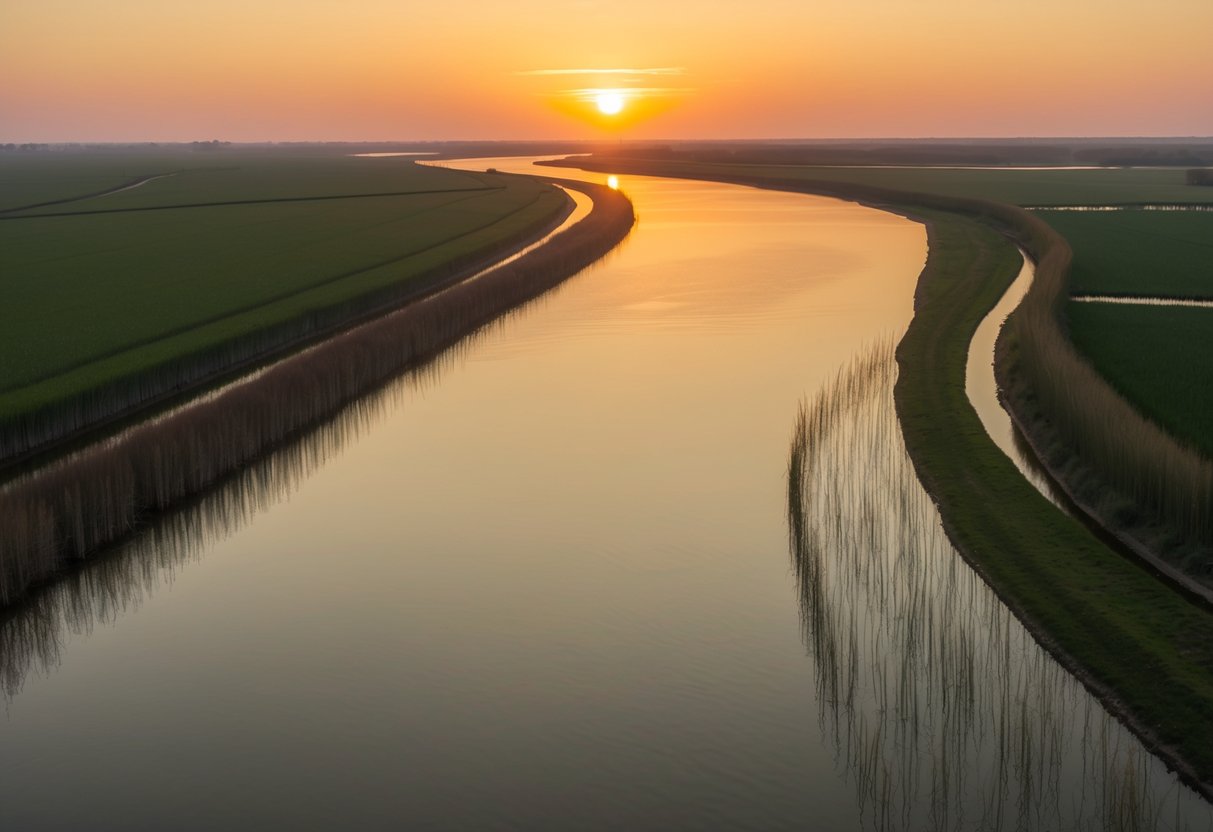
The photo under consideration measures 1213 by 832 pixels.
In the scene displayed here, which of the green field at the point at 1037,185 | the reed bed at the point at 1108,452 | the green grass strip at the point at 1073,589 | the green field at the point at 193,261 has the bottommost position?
the green grass strip at the point at 1073,589

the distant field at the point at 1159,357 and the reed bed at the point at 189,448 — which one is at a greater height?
the distant field at the point at 1159,357

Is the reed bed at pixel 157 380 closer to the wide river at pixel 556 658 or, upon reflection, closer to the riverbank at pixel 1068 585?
the wide river at pixel 556 658

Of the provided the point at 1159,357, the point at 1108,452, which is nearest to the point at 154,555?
the point at 1108,452

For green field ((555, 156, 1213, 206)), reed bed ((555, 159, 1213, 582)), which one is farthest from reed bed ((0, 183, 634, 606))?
green field ((555, 156, 1213, 206))

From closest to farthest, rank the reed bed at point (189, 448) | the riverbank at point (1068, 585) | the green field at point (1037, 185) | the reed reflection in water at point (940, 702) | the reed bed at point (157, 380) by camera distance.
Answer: the reed reflection in water at point (940, 702) < the riverbank at point (1068, 585) < the reed bed at point (189, 448) < the reed bed at point (157, 380) < the green field at point (1037, 185)

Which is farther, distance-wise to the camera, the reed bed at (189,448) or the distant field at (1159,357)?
the distant field at (1159,357)

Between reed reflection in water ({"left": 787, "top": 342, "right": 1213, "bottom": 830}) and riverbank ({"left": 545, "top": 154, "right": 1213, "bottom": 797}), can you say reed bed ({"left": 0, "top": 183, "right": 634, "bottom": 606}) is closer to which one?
reed reflection in water ({"left": 787, "top": 342, "right": 1213, "bottom": 830})

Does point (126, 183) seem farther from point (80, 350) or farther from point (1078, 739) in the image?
point (1078, 739)

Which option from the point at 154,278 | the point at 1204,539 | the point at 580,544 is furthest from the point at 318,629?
the point at 154,278

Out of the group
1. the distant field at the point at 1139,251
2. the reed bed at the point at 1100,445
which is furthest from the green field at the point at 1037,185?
the reed bed at the point at 1100,445
